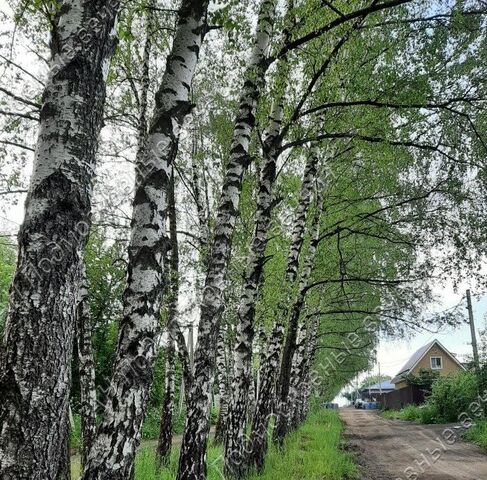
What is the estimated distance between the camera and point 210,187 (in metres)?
15.1

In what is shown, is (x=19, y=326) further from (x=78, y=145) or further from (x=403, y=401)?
(x=403, y=401)

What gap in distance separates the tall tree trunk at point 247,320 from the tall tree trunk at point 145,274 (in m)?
3.78

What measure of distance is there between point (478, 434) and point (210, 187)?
1235 centimetres

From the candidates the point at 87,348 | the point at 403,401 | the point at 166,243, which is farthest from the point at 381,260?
the point at 403,401

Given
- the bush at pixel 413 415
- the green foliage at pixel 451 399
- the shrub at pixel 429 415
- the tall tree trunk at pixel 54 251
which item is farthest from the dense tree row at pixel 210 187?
the bush at pixel 413 415

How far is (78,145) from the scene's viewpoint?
2533 mm

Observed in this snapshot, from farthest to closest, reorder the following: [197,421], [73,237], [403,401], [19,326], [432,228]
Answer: [403,401], [432,228], [197,421], [73,237], [19,326]

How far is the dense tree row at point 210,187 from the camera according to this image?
2.36m

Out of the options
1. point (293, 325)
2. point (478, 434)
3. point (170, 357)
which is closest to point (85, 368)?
point (170, 357)

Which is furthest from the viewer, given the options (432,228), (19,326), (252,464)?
(432,228)

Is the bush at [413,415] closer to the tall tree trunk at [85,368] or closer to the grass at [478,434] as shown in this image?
the grass at [478,434]

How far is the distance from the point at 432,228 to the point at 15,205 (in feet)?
28.7

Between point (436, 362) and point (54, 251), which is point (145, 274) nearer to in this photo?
point (54, 251)

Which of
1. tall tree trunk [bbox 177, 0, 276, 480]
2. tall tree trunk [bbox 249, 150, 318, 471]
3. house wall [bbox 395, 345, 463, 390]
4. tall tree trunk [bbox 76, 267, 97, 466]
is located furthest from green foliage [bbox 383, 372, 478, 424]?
house wall [bbox 395, 345, 463, 390]
